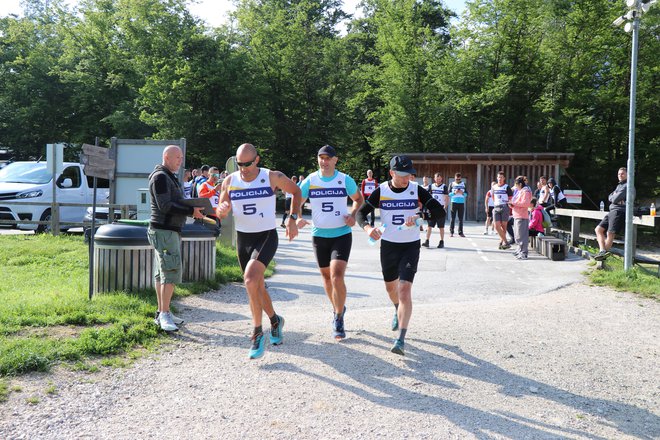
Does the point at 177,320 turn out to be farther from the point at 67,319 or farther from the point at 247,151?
the point at 247,151

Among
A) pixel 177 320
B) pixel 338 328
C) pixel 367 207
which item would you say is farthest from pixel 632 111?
pixel 177 320

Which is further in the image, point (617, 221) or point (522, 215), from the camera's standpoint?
point (522, 215)

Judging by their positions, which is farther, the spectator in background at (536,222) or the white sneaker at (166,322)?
the spectator in background at (536,222)

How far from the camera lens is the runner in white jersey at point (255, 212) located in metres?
5.42

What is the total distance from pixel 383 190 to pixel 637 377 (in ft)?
9.31

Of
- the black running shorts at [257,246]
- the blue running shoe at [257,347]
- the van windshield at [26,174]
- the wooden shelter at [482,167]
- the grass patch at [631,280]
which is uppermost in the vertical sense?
the wooden shelter at [482,167]

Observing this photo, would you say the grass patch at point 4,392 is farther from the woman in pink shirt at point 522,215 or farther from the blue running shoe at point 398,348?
the woman in pink shirt at point 522,215

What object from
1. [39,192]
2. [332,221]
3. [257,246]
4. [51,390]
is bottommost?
[51,390]

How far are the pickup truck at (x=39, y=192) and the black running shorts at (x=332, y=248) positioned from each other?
32.9ft

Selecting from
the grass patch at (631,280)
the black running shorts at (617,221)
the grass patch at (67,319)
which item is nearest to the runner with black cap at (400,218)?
the grass patch at (67,319)

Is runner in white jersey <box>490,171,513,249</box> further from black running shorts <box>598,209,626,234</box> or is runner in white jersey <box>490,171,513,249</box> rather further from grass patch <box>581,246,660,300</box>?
grass patch <box>581,246,660,300</box>

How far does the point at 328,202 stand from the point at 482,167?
2228 cm

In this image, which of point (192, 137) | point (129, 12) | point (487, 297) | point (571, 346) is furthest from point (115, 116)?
point (571, 346)

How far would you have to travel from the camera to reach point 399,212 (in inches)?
226
